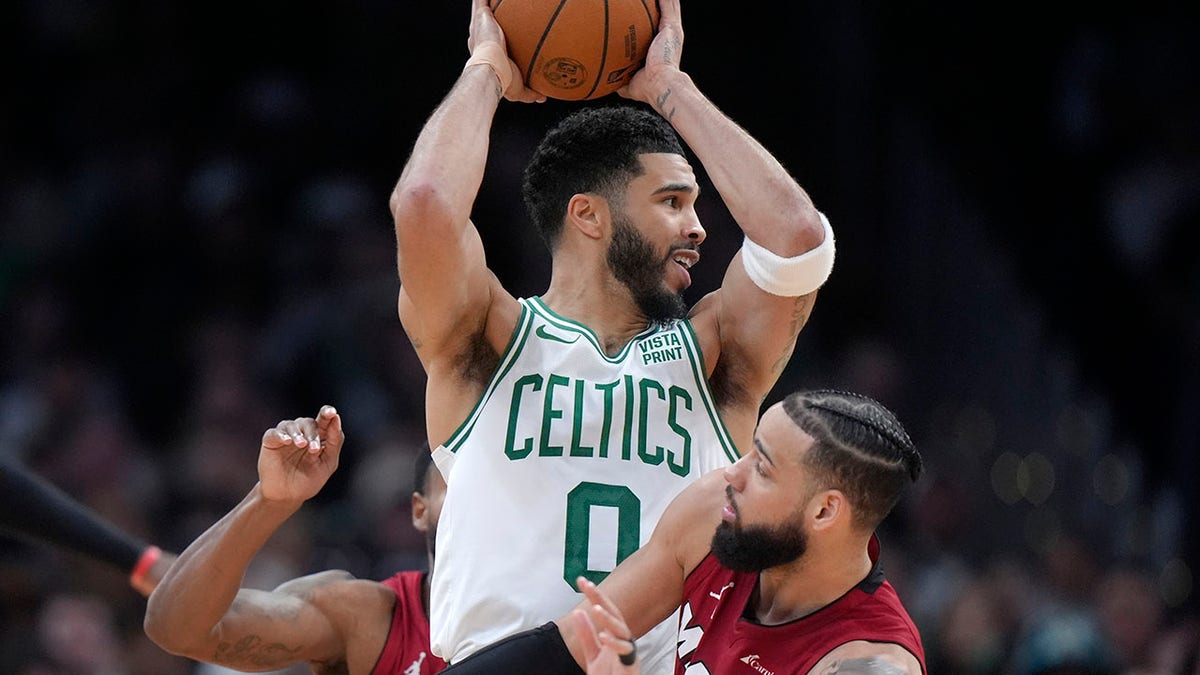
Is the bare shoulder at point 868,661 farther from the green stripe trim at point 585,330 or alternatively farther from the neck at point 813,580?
the green stripe trim at point 585,330

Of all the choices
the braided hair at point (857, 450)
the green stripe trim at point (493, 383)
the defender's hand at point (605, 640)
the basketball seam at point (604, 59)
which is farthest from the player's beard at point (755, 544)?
the basketball seam at point (604, 59)

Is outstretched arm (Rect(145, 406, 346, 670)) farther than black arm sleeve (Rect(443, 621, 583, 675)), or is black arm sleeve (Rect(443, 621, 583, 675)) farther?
outstretched arm (Rect(145, 406, 346, 670))

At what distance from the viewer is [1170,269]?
25.2 feet

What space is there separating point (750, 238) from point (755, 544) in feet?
2.66

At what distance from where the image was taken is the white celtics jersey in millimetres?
3531

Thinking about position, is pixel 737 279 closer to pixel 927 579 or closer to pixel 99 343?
pixel 927 579

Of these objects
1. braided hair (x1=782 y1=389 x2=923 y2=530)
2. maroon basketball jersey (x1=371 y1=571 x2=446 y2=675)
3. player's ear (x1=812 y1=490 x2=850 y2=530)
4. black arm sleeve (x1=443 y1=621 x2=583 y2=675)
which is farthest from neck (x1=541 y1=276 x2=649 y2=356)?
maroon basketball jersey (x1=371 y1=571 x2=446 y2=675)

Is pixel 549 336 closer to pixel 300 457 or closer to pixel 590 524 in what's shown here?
pixel 590 524

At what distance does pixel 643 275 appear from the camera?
12.6 ft

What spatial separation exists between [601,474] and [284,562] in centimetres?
388

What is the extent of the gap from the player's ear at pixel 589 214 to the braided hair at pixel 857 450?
833mm

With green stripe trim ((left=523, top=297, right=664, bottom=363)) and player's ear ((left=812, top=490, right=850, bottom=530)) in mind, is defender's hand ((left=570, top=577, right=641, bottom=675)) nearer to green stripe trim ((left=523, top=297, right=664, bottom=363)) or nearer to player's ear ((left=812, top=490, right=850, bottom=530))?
player's ear ((left=812, top=490, right=850, bottom=530))

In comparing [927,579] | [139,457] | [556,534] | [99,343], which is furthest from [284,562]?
[556,534]

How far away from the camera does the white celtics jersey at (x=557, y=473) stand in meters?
3.53
